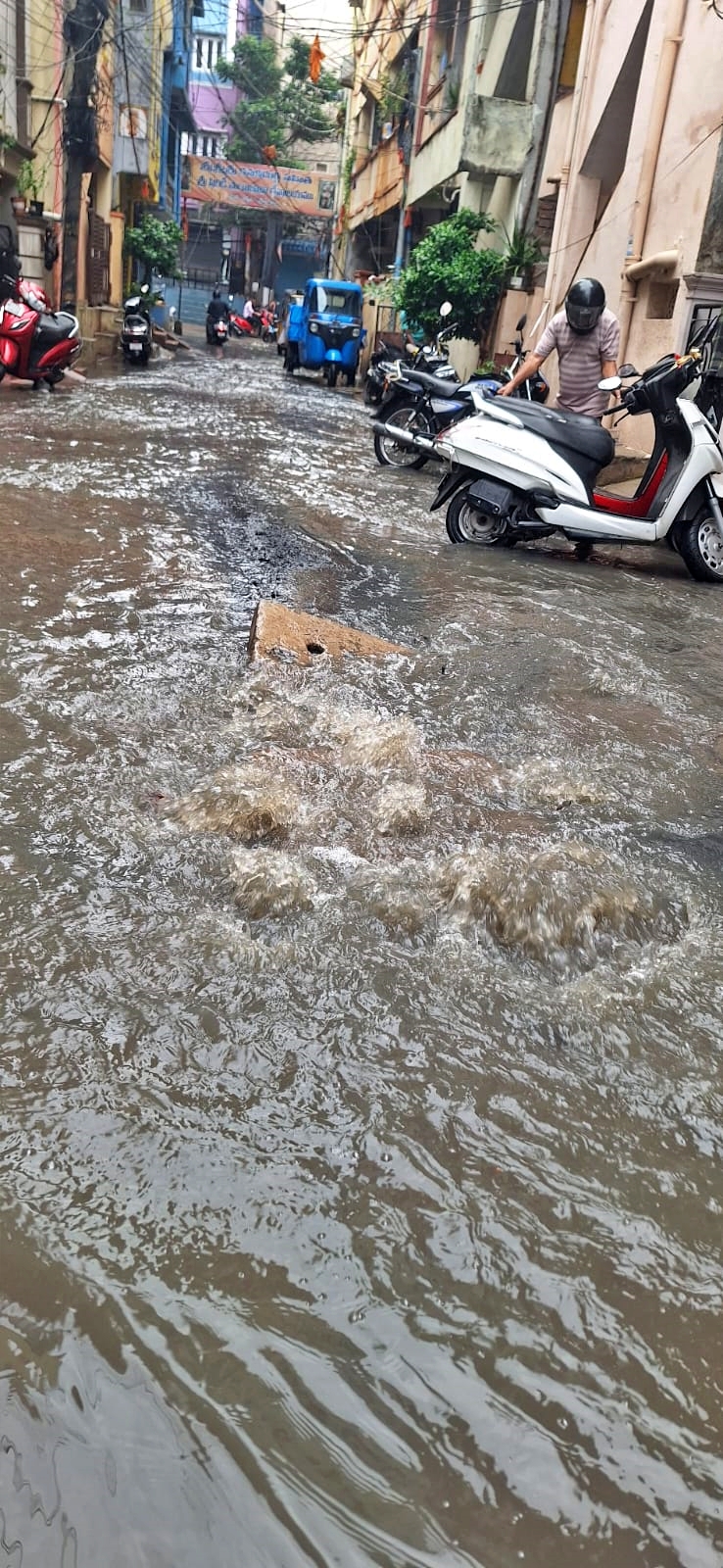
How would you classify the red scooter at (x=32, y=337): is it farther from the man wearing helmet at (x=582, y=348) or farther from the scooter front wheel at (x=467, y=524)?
the scooter front wheel at (x=467, y=524)

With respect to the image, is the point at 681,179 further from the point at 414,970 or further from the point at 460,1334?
the point at 460,1334

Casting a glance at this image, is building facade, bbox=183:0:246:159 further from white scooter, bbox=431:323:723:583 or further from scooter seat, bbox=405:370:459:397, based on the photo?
white scooter, bbox=431:323:723:583

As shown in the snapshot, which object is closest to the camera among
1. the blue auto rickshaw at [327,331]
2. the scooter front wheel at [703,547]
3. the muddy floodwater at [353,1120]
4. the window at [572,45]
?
the muddy floodwater at [353,1120]

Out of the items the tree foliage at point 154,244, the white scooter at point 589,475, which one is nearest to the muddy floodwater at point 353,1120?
the white scooter at point 589,475

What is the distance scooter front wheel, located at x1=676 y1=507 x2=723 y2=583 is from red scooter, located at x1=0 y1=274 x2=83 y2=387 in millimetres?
8992

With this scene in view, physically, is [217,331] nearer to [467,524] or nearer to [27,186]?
[27,186]

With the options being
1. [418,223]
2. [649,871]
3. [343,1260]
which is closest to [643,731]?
[649,871]

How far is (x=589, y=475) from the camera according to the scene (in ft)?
22.8

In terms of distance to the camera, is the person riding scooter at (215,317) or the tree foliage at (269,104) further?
the tree foliage at (269,104)

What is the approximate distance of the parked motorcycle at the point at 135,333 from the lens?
19.6 meters

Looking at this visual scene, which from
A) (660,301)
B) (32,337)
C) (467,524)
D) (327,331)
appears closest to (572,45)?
(660,301)

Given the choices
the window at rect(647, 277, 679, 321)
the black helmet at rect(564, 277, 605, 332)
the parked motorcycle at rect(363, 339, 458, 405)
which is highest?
the window at rect(647, 277, 679, 321)

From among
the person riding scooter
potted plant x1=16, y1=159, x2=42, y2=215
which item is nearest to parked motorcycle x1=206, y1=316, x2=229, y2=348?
the person riding scooter

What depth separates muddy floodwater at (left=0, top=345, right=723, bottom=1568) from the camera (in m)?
1.31
